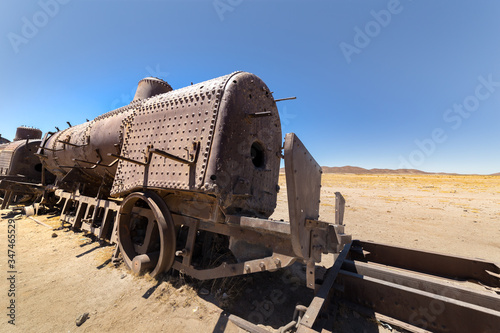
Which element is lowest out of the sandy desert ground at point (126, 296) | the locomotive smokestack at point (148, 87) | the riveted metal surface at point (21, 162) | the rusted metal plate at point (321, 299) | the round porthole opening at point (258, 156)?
the sandy desert ground at point (126, 296)

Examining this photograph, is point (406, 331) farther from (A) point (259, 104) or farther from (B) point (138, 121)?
(B) point (138, 121)

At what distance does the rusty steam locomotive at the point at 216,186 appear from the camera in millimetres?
2721

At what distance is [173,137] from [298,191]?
8.85ft

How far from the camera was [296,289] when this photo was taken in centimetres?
378

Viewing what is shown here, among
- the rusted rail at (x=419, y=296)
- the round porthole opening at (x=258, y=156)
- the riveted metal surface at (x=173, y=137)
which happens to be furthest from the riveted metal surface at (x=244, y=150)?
the rusted rail at (x=419, y=296)

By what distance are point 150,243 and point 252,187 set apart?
249 centimetres

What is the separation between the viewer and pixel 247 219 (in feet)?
9.62

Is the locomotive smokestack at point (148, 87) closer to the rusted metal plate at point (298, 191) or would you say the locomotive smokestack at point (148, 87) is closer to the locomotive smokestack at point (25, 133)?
the rusted metal plate at point (298, 191)

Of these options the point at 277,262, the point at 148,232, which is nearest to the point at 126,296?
the point at 148,232

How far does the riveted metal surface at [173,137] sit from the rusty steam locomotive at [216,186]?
0.07ft

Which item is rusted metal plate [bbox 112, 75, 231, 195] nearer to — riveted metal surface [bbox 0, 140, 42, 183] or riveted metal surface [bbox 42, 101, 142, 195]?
riveted metal surface [bbox 42, 101, 142, 195]

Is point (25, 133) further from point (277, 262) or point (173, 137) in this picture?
point (277, 262)

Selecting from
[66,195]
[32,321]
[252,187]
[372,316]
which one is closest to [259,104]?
[252,187]

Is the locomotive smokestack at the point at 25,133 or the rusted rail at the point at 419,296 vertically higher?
the locomotive smokestack at the point at 25,133
